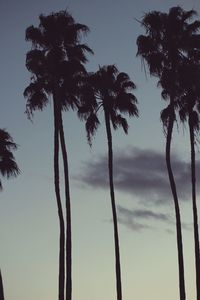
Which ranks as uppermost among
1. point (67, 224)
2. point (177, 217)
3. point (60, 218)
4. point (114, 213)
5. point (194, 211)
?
point (114, 213)

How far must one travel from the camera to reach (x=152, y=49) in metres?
57.2

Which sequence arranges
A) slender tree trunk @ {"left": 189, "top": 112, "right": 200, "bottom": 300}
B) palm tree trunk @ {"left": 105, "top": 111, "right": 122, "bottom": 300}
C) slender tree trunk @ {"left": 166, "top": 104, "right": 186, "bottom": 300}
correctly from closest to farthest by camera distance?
slender tree trunk @ {"left": 166, "top": 104, "right": 186, "bottom": 300}
slender tree trunk @ {"left": 189, "top": 112, "right": 200, "bottom": 300}
palm tree trunk @ {"left": 105, "top": 111, "right": 122, "bottom": 300}

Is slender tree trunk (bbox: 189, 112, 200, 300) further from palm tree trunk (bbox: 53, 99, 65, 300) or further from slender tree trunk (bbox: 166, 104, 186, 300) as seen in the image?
palm tree trunk (bbox: 53, 99, 65, 300)

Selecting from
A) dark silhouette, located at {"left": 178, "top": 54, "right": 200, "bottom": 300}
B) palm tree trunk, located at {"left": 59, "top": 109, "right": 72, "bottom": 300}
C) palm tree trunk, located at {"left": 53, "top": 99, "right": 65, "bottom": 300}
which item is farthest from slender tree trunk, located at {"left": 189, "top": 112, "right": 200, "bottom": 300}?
palm tree trunk, located at {"left": 53, "top": 99, "right": 65, "bottom": 300}

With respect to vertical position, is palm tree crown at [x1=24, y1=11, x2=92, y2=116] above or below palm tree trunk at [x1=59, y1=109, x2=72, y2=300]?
above

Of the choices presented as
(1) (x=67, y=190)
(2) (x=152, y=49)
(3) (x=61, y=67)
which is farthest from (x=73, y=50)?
(1) (x=67, y=190)

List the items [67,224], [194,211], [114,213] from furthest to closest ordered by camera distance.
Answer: [114,213]
[194,211]
[67,224]

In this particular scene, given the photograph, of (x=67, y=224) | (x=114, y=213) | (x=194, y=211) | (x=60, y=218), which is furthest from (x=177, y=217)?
(x=60, y=218)

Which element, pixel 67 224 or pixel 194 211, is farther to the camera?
pixel 194 211

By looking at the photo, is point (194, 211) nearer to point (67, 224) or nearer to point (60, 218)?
point (67, 224)

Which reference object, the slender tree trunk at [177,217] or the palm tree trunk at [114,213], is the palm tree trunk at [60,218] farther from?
the slender tree trunk at [177,217]

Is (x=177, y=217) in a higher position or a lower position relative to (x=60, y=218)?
lower

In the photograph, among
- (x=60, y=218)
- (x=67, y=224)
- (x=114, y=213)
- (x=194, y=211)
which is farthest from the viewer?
(x=114, y=213)

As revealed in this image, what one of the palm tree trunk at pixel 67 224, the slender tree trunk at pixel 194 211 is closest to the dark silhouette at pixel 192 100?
the slender tree trunk at pixel 194 211
